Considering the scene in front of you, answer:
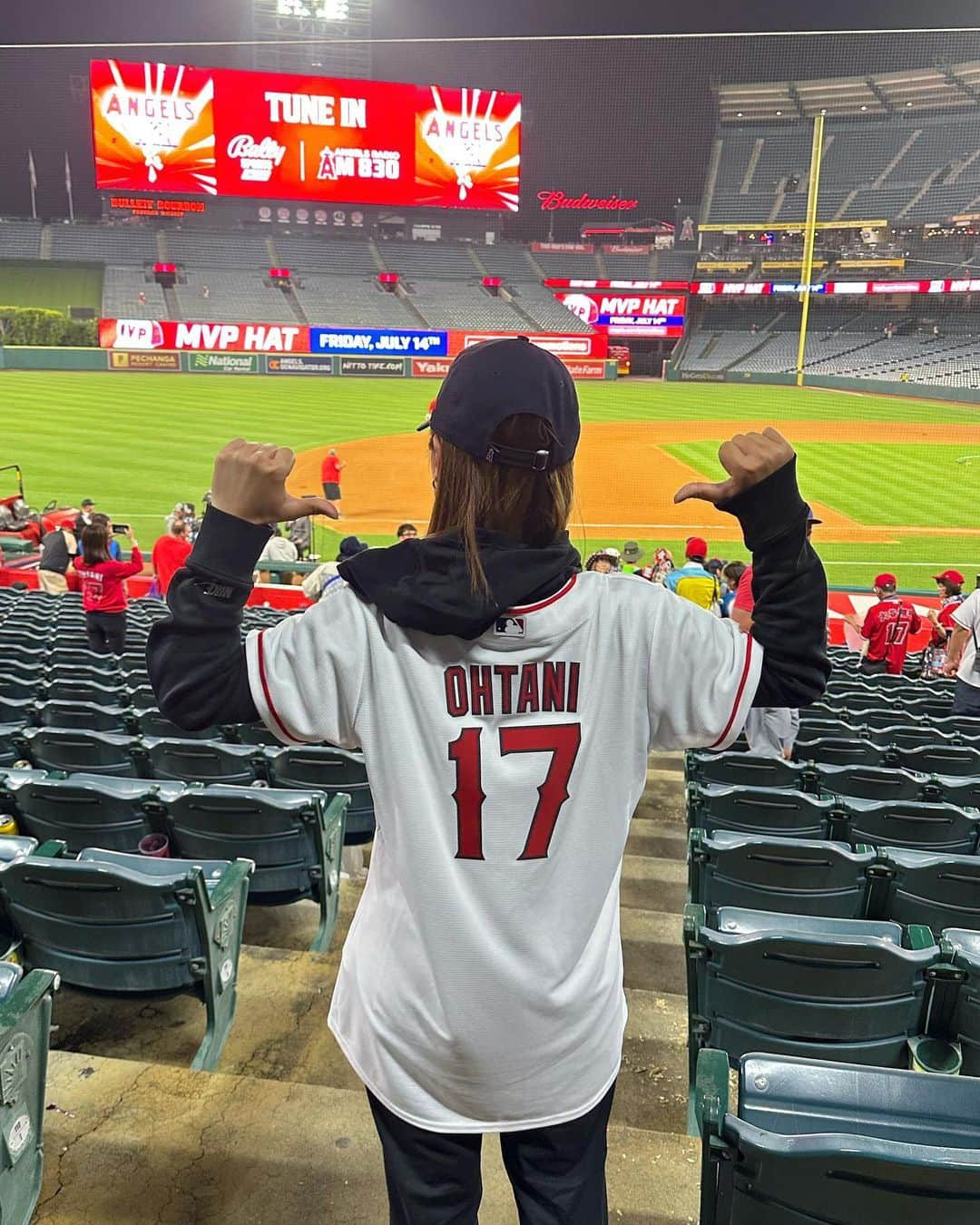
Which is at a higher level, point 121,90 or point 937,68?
point 937,68

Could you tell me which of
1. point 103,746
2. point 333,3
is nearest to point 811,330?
point 333,3

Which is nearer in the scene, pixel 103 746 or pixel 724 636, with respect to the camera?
pixel 724 636

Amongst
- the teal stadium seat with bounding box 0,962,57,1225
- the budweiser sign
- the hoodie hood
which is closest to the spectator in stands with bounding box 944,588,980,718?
the hoodie hood

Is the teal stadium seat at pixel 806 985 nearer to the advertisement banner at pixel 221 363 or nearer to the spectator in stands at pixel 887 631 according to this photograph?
the spectator in stands at pixel 887 631

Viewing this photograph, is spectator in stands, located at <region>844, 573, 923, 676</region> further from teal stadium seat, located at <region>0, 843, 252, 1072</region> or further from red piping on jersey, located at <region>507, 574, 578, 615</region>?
red piping on jersey, located at <region>507, 574, 578, 615</region>

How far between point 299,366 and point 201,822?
3331 centimetres

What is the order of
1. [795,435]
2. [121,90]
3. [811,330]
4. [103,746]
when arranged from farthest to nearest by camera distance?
[811,330]
[121,90]
[795,435]
[103,746]

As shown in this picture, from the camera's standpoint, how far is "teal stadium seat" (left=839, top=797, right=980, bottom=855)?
3727mm

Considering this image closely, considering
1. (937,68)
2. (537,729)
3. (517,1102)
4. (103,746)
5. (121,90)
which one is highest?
(937,68)

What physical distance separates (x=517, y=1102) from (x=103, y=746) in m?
3.61

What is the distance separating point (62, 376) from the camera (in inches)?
1194

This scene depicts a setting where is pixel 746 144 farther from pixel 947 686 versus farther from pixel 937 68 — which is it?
pixel 947 686

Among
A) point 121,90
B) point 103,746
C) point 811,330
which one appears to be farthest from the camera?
point 811,330

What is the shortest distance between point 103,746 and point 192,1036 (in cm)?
194
